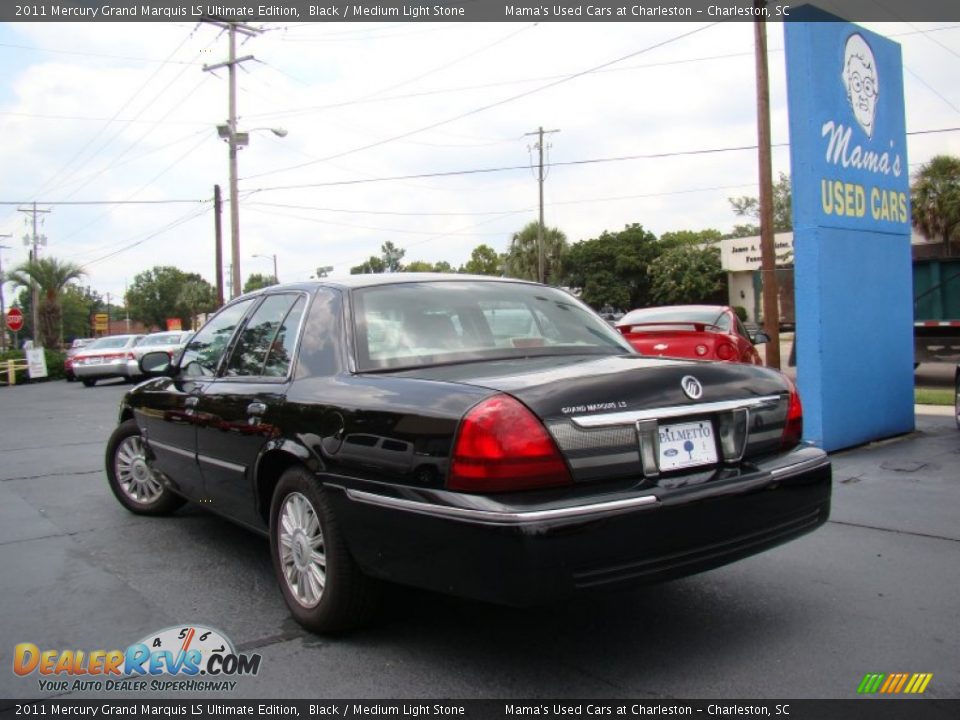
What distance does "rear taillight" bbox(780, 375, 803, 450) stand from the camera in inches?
141

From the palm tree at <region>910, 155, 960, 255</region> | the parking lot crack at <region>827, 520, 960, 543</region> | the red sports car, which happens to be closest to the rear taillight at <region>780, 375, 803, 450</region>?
the parking lot crack at <region>827, 520, 960, 543</region>

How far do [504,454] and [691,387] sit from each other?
873 mm

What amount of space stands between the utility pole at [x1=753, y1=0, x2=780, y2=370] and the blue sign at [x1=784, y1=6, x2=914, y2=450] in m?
3.84

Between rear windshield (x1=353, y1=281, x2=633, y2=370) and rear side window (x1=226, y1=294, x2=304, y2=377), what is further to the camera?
rear side window (x1=226, y1=294, x2=304, y2=377)

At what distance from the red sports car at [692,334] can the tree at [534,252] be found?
1700 inches

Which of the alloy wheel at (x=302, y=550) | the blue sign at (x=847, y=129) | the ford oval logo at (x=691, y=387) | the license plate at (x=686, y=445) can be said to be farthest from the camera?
the blue sign at (x=847, y=129)

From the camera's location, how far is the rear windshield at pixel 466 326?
3623 mm

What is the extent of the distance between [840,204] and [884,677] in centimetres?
584

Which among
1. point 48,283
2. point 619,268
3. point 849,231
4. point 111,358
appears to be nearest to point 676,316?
point 849,231

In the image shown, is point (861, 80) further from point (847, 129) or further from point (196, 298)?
point (196, 298)

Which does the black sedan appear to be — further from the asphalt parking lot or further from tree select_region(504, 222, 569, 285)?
tree select_region(504, 222, 569, 285)

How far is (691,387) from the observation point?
3.17 metres

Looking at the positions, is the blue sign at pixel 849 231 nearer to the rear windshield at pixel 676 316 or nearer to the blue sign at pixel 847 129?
the blue sign at pixel 847 129

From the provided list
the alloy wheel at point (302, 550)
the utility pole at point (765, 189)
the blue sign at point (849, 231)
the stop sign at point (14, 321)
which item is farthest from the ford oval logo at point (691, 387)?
the stop sign at point (14, 321)
